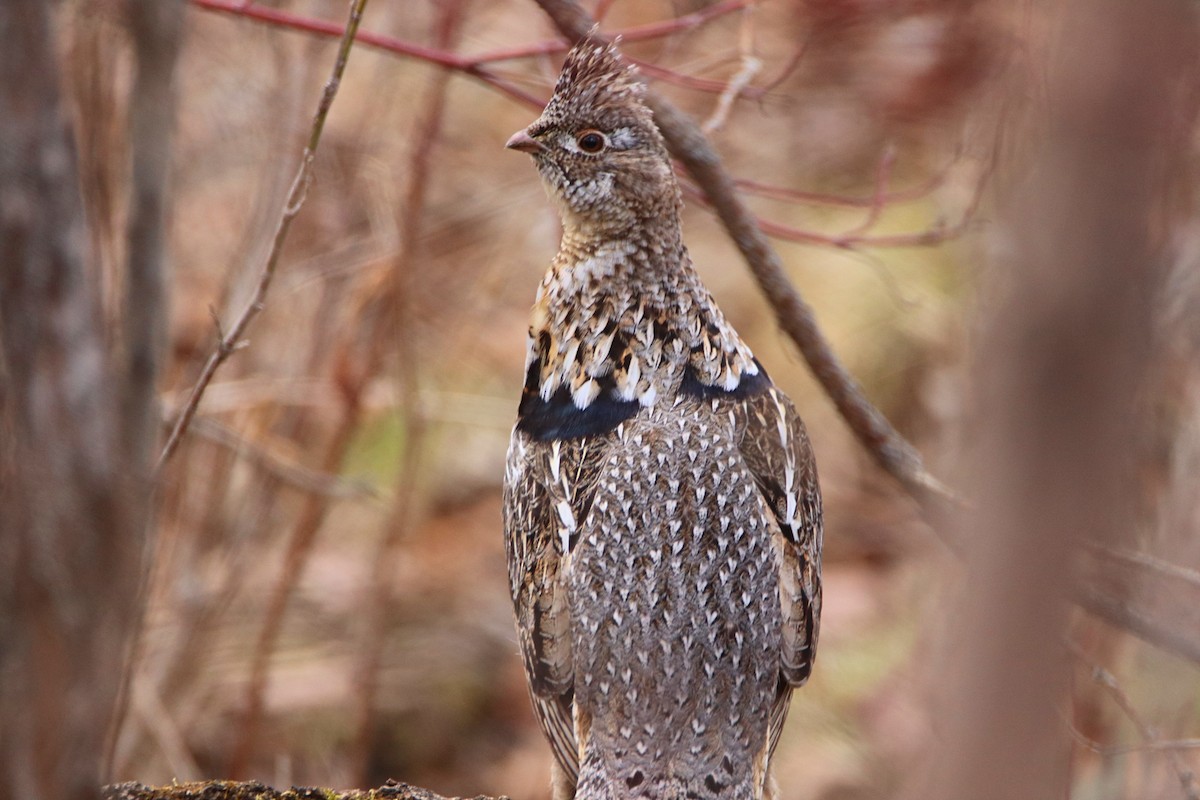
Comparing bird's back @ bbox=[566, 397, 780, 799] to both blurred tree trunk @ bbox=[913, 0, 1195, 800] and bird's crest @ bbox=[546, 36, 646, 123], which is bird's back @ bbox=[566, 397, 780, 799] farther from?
blurred tree trunk @ bbox=[913, 0, 1195, 800]

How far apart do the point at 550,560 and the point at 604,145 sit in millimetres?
1505

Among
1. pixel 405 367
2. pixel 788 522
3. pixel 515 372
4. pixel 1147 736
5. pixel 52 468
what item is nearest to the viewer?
pixel 52 468

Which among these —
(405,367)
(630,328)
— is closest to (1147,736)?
(630,328)

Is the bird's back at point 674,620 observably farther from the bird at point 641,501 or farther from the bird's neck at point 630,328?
the bird's neck at point 630,328

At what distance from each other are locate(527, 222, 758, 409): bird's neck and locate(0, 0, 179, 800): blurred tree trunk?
248 cm

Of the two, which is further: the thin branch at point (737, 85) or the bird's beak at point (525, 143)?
the thin branch at point (737, 85)

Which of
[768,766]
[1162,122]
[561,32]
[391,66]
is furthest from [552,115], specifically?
[391,66]

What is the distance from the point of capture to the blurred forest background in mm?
1522

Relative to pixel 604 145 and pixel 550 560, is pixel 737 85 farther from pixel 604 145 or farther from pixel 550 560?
pixel 550 560

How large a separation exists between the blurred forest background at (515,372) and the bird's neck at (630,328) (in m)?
0.51

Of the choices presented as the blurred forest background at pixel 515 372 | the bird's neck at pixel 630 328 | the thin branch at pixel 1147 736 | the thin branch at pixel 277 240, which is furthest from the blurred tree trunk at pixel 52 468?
the thin branch at pixel 1147 736

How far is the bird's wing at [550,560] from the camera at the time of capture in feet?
15.2

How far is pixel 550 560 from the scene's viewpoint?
15.5ft

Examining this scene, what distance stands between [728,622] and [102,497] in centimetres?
252
